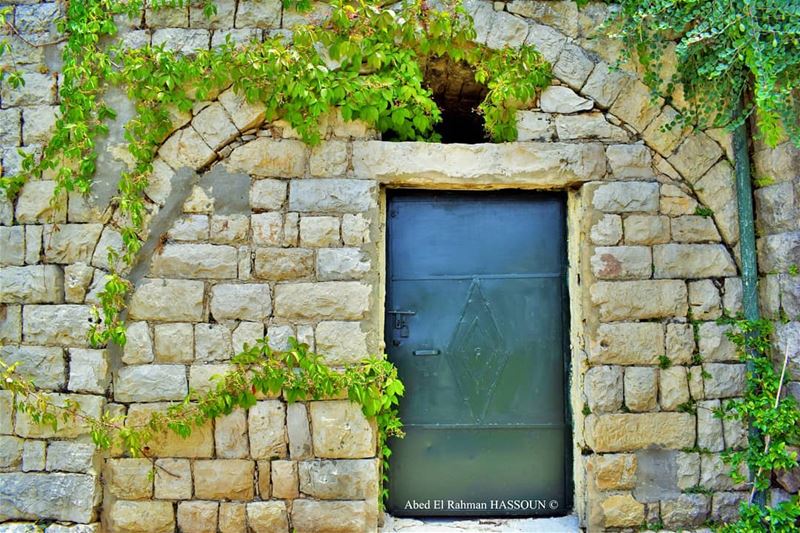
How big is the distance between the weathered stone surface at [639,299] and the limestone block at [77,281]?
2.79 metres

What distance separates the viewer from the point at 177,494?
10.9 ft

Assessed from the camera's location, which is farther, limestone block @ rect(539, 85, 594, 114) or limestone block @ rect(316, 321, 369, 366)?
limestone block @ rect(539, 85, 594, 114)

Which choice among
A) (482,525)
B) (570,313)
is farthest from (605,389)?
(482,525)

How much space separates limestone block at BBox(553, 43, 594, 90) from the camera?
353cm

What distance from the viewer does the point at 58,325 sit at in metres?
3.35

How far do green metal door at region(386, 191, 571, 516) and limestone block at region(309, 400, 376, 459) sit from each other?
0.34 meters

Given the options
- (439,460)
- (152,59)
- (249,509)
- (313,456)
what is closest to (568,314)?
(439,460)

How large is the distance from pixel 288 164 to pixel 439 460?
6.32 ft

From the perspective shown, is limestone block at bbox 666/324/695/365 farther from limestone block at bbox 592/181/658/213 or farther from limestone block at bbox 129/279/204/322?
limestone block at bbox 129/279/204/322

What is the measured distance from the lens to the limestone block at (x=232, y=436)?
3.33 meters

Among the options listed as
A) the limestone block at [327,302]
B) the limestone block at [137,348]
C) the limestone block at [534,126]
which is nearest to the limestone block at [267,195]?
the limestone block at [327,302]

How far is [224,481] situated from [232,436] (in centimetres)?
24

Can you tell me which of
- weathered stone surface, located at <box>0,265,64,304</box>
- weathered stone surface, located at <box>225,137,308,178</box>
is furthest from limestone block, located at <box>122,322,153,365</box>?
weathered stone surface, located at <box>225,137,308,178</box>

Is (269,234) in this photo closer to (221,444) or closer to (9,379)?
(221,444)
